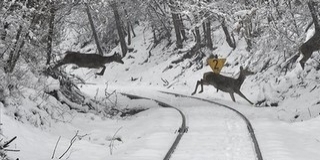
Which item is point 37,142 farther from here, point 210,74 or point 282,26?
point 210,74

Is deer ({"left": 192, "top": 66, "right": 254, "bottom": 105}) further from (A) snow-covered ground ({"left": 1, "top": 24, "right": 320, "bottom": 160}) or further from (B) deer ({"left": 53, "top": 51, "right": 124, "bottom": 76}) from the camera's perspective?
(B) deer ({"left": 53, "top": 51, "right": 124, "bottom": 76})

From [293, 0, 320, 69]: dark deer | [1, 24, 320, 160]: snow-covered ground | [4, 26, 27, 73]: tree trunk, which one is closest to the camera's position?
[1, 24, 320, 160]: snow-covered ground

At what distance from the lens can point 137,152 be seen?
10.3 meters

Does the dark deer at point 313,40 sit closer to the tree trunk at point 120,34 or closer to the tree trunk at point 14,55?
the tree trunk at point 14,55

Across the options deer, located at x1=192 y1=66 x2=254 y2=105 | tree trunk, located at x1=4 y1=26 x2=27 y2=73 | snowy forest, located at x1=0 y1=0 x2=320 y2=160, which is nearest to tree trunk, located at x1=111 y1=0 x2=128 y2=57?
snowy forest, located at x1=0 y1=0 x2=320 y2=160

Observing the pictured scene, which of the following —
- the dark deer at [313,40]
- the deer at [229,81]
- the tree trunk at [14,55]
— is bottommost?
the deer at [229,81]

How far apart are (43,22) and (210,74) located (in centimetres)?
937

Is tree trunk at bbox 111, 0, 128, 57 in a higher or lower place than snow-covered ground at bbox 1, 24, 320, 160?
higher

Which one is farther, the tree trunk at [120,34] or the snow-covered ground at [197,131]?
the tree trunk at [120,34]

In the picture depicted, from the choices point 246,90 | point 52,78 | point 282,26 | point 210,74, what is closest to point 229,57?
point 246,90

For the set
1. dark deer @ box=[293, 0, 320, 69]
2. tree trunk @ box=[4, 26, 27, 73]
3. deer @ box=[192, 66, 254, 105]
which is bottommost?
deer @ box=[192, 66, 254, 105]

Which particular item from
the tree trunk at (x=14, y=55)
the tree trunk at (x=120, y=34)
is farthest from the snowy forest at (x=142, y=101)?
the tree trunk at (x=120, y=34)

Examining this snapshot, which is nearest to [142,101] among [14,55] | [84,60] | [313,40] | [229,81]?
[229,81]

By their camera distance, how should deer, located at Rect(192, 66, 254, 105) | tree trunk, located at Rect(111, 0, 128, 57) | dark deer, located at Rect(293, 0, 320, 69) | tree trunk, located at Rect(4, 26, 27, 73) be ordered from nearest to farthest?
tree trunk, located at Rect(4, 26, 27, 73) < dark deer, located at Rect(293, 0, 320, 69) < deer, located at Rect(192, 66, 254, 105) < tree trunk, located at Rect(111, 0, 128, 57)
